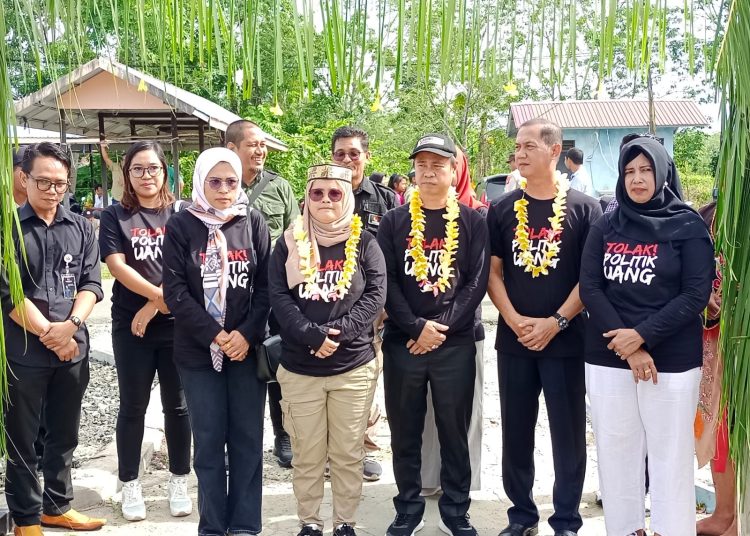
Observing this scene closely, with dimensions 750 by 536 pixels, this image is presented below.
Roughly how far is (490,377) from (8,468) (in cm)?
484

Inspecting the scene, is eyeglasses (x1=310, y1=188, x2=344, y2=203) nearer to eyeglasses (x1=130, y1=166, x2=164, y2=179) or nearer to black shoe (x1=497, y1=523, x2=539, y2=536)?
eyeglasses (x1=130, y1=166, x2=164, y2=179)

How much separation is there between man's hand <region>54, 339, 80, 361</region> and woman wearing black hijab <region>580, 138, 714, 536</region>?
2635 millimetres

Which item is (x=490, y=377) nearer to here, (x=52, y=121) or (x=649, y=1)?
(x=649, y=1)

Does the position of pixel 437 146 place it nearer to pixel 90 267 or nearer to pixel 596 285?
pixel 596 285

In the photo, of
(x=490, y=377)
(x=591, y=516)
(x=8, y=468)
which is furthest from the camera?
(x=490, y=377)

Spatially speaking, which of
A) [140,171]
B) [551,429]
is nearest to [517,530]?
[551,429]

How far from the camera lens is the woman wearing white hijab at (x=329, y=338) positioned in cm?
394

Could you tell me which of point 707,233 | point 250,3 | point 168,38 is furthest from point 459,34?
point 707,233

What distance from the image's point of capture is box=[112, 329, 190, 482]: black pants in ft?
14.2

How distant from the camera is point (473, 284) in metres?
4.10

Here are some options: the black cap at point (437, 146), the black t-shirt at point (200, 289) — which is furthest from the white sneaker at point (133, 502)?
the black cap at point (437, 146)

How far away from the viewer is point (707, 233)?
137 inches

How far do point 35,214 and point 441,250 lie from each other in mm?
2139

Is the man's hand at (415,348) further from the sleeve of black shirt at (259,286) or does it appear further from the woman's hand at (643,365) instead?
the woman's hand at (643,365)
